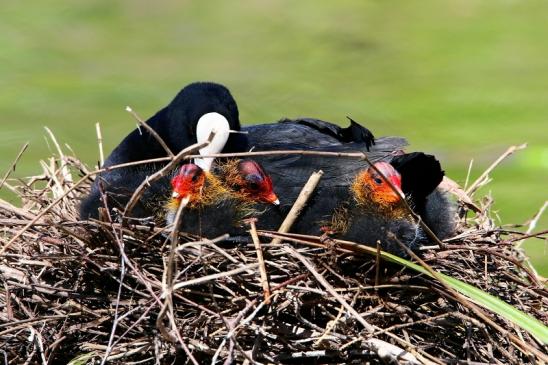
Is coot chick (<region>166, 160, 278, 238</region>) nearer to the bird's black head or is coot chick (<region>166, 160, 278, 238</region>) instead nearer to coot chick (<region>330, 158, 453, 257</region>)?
coot chick (<region>330, 158, 453, 257</region>)

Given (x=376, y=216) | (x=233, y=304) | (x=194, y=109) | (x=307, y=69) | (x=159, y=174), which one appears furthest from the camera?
(x=307, y=69)

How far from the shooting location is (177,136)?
3486mm

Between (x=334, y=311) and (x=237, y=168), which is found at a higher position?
(x=237, y=168)

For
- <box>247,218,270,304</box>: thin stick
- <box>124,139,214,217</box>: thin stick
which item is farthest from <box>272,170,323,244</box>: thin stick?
<box>124,139,214,217</box>: thin stick

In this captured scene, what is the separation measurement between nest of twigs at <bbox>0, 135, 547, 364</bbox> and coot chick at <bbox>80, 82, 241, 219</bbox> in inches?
7.4

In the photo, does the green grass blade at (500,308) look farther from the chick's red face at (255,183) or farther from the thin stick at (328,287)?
the chick's red face at (255,183)

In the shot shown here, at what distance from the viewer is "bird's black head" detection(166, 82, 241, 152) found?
336 centimetres

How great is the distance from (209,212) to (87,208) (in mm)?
361

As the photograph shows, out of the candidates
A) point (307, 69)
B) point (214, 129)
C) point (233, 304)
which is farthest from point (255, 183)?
point (307, 69)

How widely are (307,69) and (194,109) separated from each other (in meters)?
4.95

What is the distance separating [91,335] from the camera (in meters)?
2.94

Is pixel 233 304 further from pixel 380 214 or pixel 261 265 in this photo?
pixel 380 214

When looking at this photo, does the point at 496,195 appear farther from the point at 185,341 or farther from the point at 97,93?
the point at 185,341

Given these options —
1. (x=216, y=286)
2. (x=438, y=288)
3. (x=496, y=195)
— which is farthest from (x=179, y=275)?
(x=496, y=195)
